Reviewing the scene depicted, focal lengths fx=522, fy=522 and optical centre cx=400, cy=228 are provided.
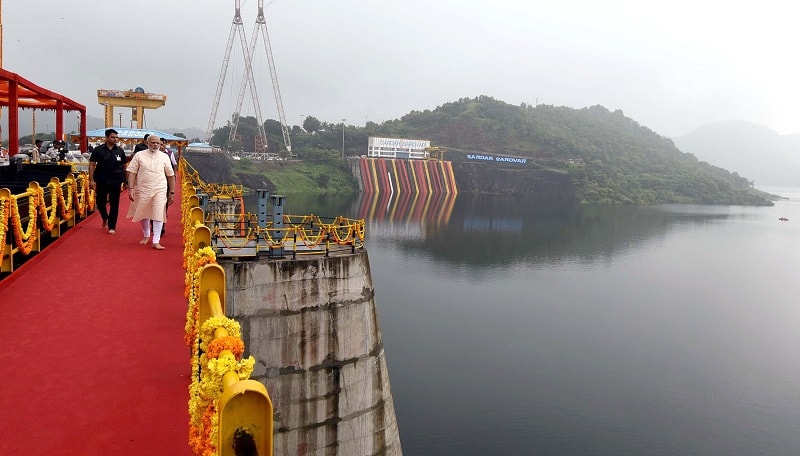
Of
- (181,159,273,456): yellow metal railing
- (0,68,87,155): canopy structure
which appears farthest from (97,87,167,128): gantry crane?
(181,159,273,456): yellow metal railing

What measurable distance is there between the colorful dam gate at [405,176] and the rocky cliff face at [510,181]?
2910mm

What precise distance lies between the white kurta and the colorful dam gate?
3584 inches

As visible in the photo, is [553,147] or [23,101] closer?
[23,101]

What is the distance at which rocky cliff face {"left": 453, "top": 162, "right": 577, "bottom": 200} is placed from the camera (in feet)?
365

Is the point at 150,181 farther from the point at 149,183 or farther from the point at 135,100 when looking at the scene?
the point at 135,100

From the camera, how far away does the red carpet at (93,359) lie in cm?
388

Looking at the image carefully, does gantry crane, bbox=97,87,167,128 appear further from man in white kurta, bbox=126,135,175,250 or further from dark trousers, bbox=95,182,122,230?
man in white kurta, bbox=126,135,175,250

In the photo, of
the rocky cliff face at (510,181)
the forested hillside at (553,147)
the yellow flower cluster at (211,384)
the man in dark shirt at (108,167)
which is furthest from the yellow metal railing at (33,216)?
the rocky cliff face at (510,181)

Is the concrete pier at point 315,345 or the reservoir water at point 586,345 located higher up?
the concrete pier at point 315,345

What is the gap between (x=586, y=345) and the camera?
25875 millimetres

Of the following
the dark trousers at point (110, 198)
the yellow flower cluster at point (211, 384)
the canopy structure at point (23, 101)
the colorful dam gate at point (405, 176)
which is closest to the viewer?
the yellow flower cluster at point (211, 384)

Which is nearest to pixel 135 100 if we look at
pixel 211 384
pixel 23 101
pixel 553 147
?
pixel 23 101

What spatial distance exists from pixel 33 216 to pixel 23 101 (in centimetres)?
1696

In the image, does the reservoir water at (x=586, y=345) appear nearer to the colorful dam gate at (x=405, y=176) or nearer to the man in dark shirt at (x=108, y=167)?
the man in dark shirt at (x=108, y=167)
